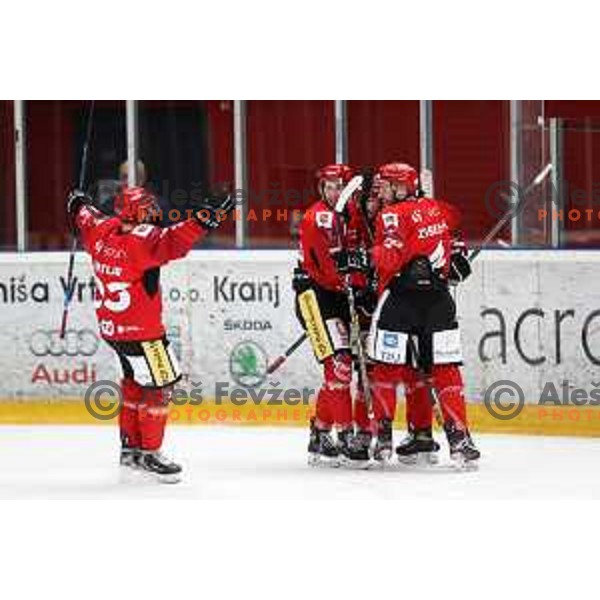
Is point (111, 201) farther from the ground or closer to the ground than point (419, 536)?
farther from the ground

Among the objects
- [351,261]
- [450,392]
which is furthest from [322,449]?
[351,261]

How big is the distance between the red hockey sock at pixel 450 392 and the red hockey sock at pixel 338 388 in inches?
16.9

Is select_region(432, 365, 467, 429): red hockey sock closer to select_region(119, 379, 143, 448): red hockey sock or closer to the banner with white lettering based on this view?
select_region(119, 379, 143, 448): red hockey sock

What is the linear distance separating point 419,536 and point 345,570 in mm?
846

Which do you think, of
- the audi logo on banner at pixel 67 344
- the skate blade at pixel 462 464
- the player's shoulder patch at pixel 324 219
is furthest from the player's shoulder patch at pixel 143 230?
the audi logo on banner at pixel 67 344

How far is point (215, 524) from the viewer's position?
9.12 meters

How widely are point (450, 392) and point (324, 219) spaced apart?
0.90m

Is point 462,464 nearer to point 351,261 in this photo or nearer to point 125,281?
point 351,261

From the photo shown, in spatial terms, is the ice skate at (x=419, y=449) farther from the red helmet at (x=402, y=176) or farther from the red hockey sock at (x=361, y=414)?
the red helmet at (x=402, y=176)

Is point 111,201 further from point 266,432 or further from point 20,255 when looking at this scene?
point 266,432

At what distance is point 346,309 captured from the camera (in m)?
10.8

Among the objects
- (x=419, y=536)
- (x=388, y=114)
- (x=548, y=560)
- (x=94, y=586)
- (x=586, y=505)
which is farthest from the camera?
(x=388, y=114)
